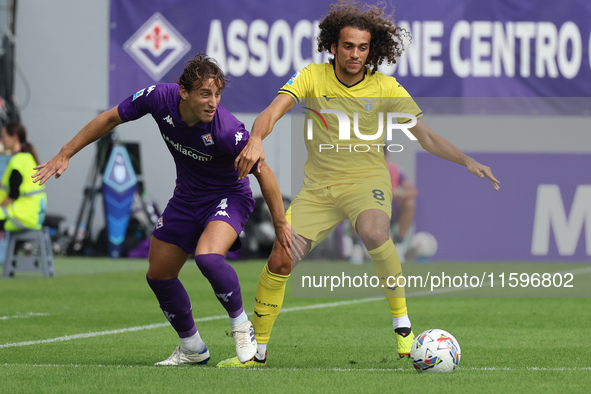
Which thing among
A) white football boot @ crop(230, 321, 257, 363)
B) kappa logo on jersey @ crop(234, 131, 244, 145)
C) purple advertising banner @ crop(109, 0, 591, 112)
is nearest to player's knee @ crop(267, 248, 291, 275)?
white football boot @ crop(230, 321, 257, 363)

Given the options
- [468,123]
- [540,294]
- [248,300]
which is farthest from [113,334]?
[468,123]

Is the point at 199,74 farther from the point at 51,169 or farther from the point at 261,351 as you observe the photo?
the point at 261,351

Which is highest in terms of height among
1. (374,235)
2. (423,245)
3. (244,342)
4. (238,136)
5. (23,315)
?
(238,136)

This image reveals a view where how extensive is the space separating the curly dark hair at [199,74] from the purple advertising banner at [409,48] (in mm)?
10878

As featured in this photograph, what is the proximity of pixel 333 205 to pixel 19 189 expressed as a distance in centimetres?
739

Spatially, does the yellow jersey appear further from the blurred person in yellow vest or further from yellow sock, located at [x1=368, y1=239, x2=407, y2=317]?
the blurred person in yellow vest

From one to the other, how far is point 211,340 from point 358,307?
2.99 metres

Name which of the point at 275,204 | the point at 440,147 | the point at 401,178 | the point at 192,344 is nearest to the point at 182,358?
the point at 192,344

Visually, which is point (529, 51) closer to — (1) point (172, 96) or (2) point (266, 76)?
(2) point (266, 76)

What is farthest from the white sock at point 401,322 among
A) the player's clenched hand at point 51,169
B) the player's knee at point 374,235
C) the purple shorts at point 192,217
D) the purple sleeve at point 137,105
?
the player's clenched hand at point 51,169

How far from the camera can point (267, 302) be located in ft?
19.8

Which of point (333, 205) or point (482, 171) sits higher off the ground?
point (482, 171)

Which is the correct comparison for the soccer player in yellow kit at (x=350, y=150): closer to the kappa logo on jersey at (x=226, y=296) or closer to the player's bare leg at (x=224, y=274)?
the player's bare leg at (x=224, y=274)

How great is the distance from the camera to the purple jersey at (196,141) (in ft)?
18.5
